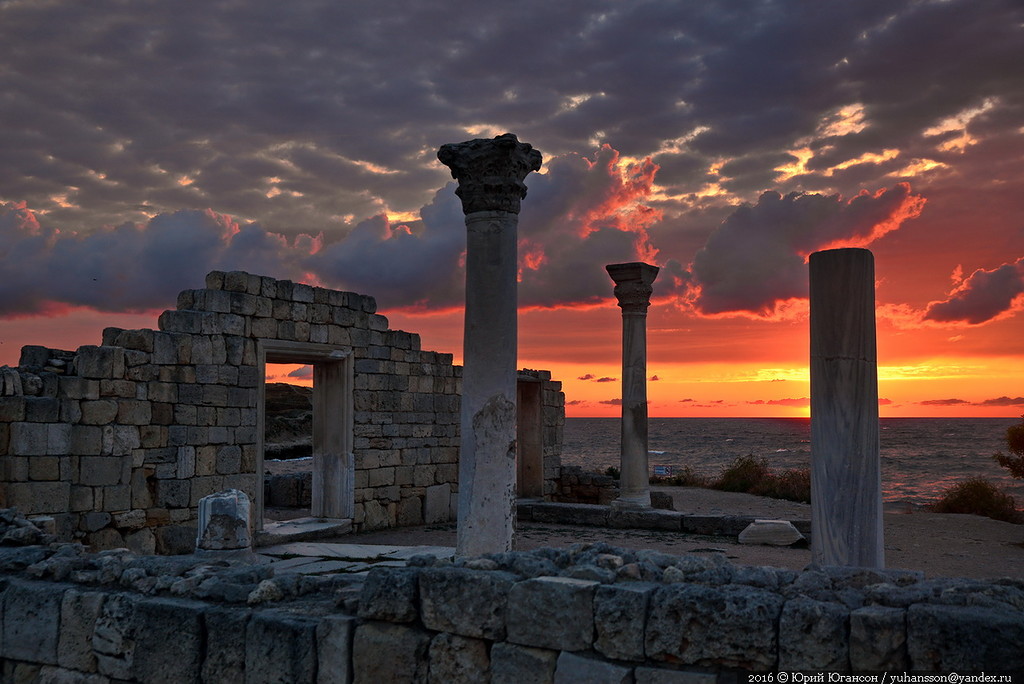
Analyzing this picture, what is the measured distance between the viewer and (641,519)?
14.0 metres

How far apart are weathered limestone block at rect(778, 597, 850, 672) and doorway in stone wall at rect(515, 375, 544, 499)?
15.0 meters

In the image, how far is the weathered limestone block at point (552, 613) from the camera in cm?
393

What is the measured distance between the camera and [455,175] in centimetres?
760

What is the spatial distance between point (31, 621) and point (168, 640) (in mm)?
1281

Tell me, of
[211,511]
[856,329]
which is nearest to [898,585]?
[856,329]

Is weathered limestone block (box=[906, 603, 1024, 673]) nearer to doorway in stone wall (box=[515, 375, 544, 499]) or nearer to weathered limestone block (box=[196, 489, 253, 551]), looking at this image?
weathered limestone block (box=[196, 489, 253, 551])

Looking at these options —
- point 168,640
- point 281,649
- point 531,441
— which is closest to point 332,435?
point 531,441

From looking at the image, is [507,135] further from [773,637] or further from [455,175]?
[773,637]

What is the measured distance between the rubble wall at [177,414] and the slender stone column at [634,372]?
12.7 ft

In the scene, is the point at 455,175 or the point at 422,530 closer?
the point at 455,175

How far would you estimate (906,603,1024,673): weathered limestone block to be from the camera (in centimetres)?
316

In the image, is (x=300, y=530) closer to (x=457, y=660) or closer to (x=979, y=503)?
(x=457, y=660)

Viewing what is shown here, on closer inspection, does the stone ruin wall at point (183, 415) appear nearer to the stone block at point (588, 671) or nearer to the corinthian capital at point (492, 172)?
the corinthian capital at point (492, 172)

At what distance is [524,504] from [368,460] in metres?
3.25
